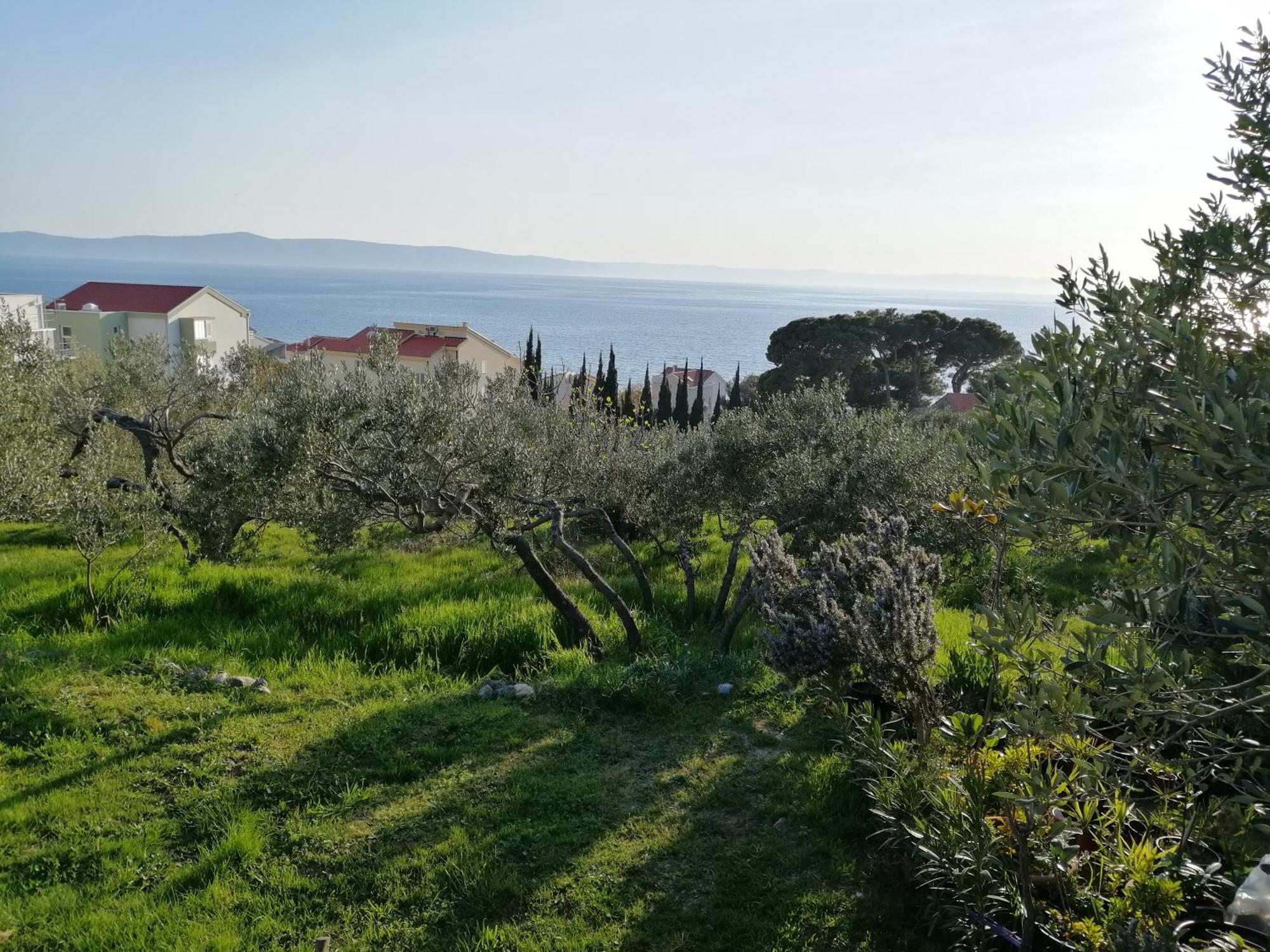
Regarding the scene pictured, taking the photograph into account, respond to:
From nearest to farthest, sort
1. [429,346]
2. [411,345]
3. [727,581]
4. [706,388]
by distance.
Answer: [727,581]
[429,346]
[411,345]
[706,388]

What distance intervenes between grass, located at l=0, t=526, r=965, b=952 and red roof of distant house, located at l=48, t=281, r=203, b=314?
2513 inches

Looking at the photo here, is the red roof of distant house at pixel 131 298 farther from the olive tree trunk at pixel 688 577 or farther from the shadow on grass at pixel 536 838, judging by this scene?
the shadow on grass at pixel 536 838

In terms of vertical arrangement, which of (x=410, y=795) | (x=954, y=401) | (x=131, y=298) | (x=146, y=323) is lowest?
(x=410, y=795)

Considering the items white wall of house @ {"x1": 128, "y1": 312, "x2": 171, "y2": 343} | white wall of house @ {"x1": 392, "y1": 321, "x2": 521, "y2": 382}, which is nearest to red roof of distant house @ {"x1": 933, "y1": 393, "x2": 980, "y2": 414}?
white wall of house @ {"x1": 392, "y1": 321, "x2": 521, "y2": 382}

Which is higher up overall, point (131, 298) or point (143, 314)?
point (131, 298)

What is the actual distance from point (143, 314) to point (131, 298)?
4.18 metres

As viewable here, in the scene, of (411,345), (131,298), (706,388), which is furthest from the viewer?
(131,298)

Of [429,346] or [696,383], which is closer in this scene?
[429,346]

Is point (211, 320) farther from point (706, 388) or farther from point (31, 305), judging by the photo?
point (706, 388)

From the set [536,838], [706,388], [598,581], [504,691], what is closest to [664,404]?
[706,388]

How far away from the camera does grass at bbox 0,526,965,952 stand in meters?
5.14

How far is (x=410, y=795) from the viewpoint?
665 centimetres

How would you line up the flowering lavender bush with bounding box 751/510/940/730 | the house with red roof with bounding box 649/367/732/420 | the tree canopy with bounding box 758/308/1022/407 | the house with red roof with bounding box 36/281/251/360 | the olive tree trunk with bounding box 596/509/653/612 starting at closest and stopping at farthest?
the flowering lavender bush with bounding box 751/510/940/730
the olive tree trunk with bounding box 596/509/653/612
the tree canopy with bounding box 758/308/1022/407
the house with red roof with bounding box 649/367/732/420
the house with red roof with bounding box 36/281/251/360

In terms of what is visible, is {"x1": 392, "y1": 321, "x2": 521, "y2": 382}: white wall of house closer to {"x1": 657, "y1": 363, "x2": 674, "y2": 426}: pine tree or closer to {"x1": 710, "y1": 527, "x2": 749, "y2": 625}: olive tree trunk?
{"x1": 657, "y1": 363, "x2": 674, "y2": 426}: pine tree
